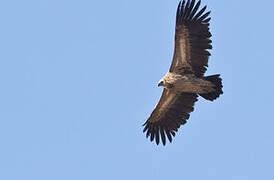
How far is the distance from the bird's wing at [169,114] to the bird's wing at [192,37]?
1.32 metres

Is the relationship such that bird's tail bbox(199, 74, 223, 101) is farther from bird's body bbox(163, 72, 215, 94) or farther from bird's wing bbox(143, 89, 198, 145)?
bird's wing bbox(143, 89, 198, 145)

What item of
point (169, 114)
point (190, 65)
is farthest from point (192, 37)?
point (169, 114)

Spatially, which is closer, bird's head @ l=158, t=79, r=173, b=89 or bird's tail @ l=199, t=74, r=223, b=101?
bird's tail @ l=199, t=74, r=223, b=101

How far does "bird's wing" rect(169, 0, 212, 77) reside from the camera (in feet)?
74.3

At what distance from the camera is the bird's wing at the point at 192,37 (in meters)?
22.6

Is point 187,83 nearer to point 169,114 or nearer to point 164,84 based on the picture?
point 164,84

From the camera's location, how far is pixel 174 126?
80.0 feet

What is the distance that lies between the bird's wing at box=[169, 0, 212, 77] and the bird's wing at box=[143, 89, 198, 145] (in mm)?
1321

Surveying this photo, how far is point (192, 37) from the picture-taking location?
22688mm

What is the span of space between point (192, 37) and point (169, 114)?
3027 millimetres

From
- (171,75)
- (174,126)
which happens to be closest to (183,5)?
(171,75)

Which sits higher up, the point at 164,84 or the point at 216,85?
the point at 164,84

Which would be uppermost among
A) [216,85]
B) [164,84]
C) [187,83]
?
[164,84]

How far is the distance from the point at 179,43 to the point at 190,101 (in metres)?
2.20
